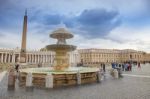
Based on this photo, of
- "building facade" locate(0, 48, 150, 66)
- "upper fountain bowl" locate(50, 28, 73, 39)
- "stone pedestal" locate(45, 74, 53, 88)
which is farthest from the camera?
"building facade" locate(0, 48, 150, 66)

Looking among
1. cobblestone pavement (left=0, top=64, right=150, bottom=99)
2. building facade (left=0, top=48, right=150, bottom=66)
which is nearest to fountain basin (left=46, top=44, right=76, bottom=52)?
cobblestone pavement (left=0, top=64, right=150, bottom=99)

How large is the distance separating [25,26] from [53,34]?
86.1 ft

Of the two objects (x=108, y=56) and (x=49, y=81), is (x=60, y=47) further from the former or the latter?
(x=108, y=56)

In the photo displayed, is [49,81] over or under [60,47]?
under

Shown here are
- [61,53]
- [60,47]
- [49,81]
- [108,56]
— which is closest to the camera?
[49,81]

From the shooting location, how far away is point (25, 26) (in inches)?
1833

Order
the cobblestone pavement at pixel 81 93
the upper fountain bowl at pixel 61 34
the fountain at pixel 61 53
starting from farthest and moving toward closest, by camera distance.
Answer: the upper fountain bowl at pixel 61 34, the fountain at pixel 61 53, the cobblestone pavement at pixel 81 93

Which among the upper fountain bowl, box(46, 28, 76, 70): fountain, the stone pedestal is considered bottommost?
the stone pedestal

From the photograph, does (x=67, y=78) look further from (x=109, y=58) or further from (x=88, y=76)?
(x=109, y=58)

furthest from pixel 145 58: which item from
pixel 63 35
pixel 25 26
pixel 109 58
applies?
pixel 63 35

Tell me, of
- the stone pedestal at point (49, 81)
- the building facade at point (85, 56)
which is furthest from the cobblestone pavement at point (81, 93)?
the building facade at point (85, 56)

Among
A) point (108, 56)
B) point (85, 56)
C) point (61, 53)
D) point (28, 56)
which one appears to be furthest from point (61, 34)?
point (108, 56)

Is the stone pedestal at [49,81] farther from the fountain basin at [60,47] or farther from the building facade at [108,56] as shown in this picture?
the building facade at [108,56]

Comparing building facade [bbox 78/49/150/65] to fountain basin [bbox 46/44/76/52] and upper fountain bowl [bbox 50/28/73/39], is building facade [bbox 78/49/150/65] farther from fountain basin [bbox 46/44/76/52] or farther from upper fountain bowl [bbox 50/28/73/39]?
fountain basin [bbox 46/44/76/52]
